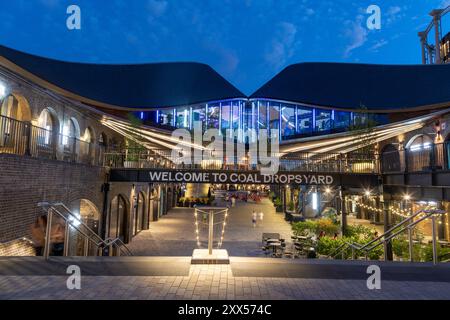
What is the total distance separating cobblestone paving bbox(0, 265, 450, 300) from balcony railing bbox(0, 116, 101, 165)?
195 inches

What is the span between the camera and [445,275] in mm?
6020

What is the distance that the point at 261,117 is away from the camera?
3962cm

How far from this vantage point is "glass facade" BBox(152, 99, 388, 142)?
34.2 meters

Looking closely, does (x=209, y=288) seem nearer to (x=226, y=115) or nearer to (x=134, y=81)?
(x=134, y=81)

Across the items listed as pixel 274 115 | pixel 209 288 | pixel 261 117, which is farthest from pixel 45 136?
pixel 274 115

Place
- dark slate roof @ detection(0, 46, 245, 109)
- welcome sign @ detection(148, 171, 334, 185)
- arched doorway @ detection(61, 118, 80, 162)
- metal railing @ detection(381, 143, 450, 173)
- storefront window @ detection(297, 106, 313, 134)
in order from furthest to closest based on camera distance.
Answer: storefront window @ detection(297, 106, 313, 134), dark slate roof @ detection(0, 46, 245, 109), welcome sign @ detection(148, 171, 334, 185), arched doorway @ detection(61, 118, 80, 162), metal railing @ detection(381, 143, 450, 173)

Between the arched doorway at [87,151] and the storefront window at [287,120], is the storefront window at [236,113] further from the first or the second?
the arched doorway at [87,151]

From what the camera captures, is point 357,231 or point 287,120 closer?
point 357,231

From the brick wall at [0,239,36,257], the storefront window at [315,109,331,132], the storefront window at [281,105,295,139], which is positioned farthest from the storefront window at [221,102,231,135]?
the brick wall at [0,239,36,257]

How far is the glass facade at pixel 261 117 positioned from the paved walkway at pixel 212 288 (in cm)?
2878

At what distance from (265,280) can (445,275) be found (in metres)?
3.92

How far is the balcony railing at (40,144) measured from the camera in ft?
28.7

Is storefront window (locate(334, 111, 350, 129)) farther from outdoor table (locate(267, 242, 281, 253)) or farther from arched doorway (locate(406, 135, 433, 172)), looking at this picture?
outdoor table (locate(267, 242, 281, 253))

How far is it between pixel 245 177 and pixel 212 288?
9494 mm
